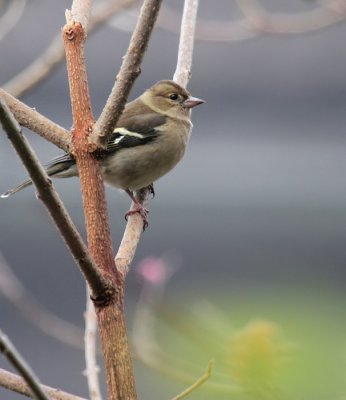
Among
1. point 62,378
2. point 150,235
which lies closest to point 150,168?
point 62,378

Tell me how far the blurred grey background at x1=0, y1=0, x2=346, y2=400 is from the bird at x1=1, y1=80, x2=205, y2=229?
216cm

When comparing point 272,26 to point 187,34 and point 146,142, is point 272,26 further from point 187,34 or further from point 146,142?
point 187,34

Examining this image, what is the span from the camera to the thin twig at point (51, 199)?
1205mm

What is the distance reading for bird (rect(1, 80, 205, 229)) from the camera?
4320mm

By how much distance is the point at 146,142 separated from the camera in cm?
478

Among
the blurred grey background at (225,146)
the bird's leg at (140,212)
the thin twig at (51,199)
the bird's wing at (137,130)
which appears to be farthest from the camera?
the blurred grey background at (225,146)

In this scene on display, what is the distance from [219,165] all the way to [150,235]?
127cm

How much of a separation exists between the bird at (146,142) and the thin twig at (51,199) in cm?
246

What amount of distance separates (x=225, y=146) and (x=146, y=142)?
11.8 feet

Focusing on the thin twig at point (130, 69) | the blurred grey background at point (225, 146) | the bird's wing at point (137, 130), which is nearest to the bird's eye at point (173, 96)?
the bird's wing at point (137, 130)

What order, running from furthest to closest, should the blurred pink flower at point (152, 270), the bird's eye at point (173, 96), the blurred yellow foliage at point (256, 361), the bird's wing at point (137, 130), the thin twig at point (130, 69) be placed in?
the bird's eye at point (173, 96) < the bird's wing at point (137, 130) < the blurred pink flower at point (152, 270) < the thin twig at point (130, 69) < the blurred yellow foliage at point (256, 361)

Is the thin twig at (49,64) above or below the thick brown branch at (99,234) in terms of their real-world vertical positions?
above

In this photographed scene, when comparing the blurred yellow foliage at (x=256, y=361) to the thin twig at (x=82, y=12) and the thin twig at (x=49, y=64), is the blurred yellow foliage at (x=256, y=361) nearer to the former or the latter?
the thin twig at (x=82, y=12)

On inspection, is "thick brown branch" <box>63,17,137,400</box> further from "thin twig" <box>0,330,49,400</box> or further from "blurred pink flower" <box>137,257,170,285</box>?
"thin twig" <box>0,330,49,400</box>
